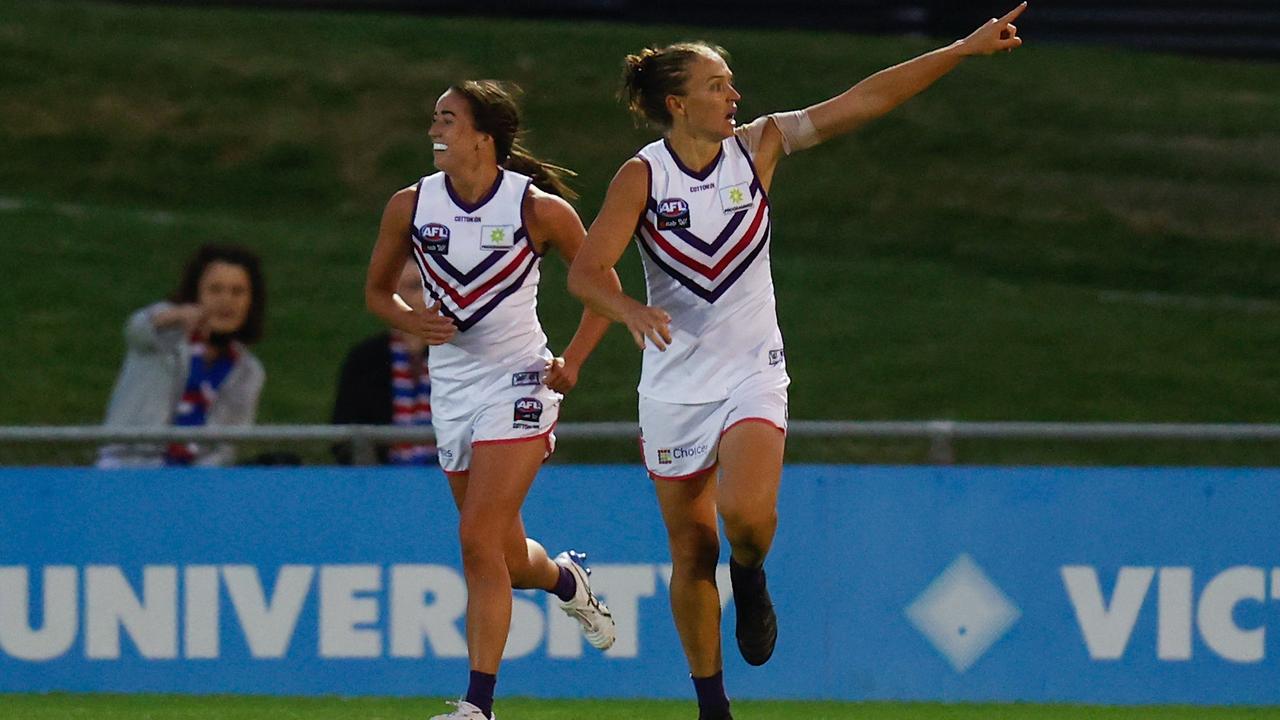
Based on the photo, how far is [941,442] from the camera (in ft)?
29.5

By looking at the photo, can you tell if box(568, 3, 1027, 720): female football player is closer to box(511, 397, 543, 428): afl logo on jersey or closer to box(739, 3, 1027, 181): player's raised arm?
box(739, 3, 1027, 181): player's raised arm

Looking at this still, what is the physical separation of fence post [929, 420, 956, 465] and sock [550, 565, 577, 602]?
68.8 inches

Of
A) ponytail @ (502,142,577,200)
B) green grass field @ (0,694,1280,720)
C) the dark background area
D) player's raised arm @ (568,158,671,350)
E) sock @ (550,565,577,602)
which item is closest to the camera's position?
player's raised arm @ (568,158,671,350)

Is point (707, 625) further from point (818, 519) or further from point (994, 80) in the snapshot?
point (994, 80)

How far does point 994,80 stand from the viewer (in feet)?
85.7

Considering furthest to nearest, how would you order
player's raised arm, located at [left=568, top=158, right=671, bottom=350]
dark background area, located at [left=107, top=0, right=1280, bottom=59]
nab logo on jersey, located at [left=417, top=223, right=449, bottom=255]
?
dark background area, located at [left=107, top=0, right=1280, bottom=59], nab logo on jersey, located at [left=417, top=223, right=449, bottom=255], player's raised arm, located at [left=568, top=158, right=671, bottom=350]

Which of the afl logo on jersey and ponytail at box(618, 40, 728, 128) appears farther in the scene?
the afl logo on jersey

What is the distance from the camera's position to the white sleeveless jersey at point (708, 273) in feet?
22.8

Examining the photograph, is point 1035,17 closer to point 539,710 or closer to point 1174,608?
point 1174,608

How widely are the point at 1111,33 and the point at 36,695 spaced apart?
20.7 m

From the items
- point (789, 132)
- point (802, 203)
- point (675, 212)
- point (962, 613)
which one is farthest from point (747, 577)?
point (802, 203)

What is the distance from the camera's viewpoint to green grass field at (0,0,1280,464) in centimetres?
1582

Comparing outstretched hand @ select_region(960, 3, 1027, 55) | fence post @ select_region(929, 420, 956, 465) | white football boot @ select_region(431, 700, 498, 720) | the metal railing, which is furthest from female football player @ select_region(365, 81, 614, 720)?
fence post @ select_region(929, 420, 956, 465)

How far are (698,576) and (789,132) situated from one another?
150cm
